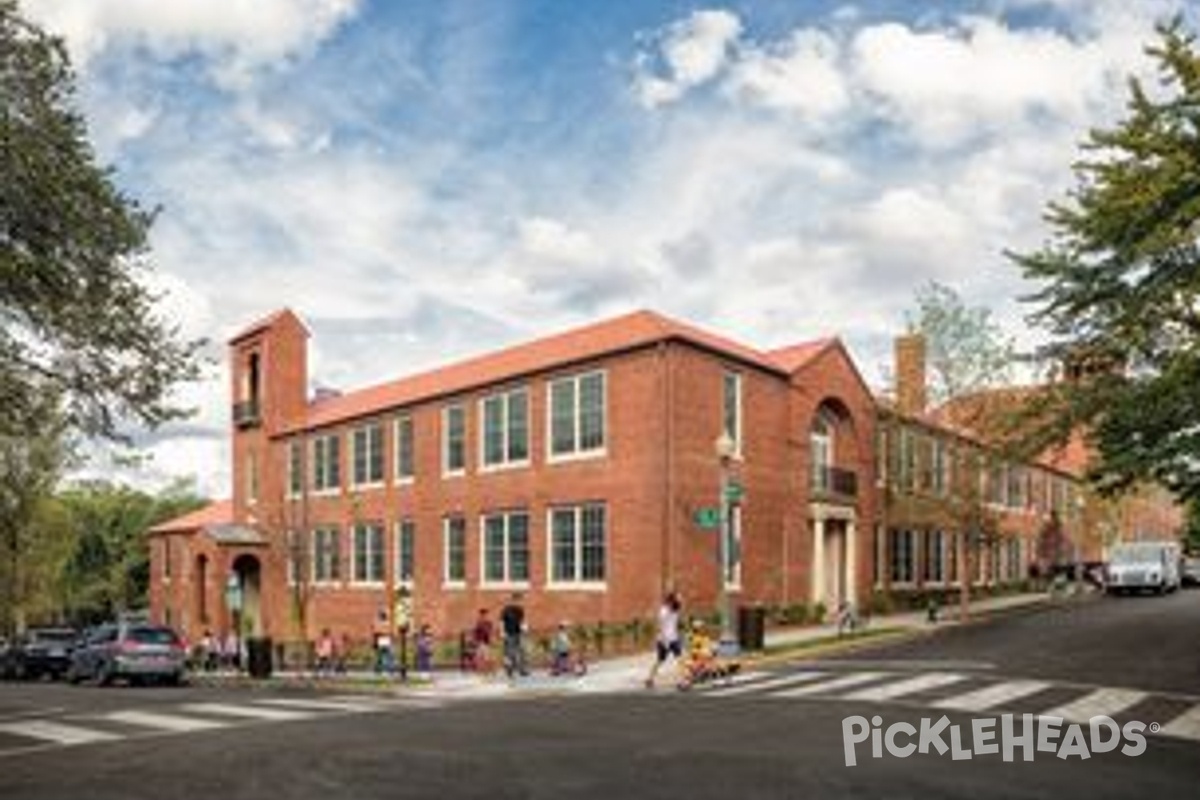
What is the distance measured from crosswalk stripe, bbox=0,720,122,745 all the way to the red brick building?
1469cm

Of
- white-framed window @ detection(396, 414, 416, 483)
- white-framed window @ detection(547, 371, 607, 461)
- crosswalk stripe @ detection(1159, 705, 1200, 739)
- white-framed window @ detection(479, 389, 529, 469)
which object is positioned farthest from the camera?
white-framed window @ detection(396, 414, 416, 483)

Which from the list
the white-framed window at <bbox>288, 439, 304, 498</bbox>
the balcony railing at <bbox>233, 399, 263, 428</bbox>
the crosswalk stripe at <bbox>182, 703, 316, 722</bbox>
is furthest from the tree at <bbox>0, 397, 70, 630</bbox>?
the crosswalk stripe at <bbox>182, 703, 316, 722</bbox>

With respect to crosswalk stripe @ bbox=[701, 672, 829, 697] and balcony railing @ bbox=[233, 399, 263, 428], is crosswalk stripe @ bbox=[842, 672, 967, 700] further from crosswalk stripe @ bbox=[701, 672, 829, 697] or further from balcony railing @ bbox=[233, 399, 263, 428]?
balcony railing @ bbox=[233, 399, 263, 428]

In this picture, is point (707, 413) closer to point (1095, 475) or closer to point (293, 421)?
point (1095, 475)

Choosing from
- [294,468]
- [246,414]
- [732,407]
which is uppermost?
[246,414]

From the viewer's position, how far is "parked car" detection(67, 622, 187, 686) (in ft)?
114

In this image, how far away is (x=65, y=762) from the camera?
52.5ft

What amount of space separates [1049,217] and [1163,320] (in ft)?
12.1

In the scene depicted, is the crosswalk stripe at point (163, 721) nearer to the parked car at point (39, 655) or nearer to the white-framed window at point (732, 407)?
the parked car at point (39, 655)

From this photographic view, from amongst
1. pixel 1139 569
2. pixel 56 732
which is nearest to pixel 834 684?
pixel 56 732

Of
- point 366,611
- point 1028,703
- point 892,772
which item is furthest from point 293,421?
point 892,772

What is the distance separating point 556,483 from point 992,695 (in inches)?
857

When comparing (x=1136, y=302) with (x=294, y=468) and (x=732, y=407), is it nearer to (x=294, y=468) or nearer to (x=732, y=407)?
(x=732, y=407)

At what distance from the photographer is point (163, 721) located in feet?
69.1
